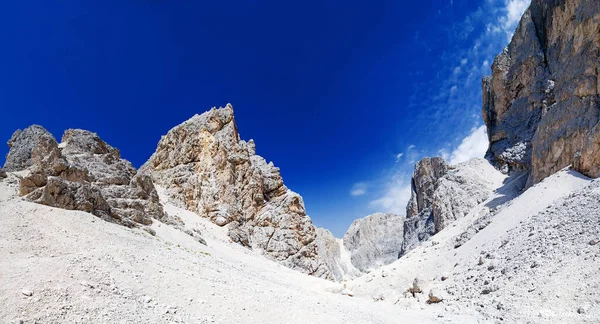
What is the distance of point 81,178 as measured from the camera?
69.9 feet

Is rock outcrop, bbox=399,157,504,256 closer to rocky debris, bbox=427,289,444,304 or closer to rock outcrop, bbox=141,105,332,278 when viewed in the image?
rock outcrop, bbox=141,105,332,278

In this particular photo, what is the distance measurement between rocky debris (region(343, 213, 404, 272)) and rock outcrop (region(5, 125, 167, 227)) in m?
80.3

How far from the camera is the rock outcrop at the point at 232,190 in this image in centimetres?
3838

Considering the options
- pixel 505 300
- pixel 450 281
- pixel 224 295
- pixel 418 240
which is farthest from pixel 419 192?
pixel 224 295

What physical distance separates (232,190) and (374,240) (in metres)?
74.3

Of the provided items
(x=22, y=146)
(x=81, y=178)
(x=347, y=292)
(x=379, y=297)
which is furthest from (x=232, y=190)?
(x=379, y=297)

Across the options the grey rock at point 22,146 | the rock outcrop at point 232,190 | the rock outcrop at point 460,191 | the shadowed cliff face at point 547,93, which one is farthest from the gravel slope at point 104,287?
the rock outcrop at point 460,191

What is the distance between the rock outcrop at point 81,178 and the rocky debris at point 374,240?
80.3 metres

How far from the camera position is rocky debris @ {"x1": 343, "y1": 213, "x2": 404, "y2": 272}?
9596 centimetres

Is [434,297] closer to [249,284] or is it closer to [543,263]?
[543,263]

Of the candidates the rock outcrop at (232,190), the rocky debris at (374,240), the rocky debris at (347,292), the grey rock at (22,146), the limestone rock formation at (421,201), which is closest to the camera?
the rocky debris at (347,292)

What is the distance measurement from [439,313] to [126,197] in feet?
81.5

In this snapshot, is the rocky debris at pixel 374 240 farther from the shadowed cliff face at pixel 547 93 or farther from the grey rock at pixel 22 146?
the grey rock at pixel 22 146

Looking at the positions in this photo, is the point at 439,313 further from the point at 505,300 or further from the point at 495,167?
the point at 495,167
